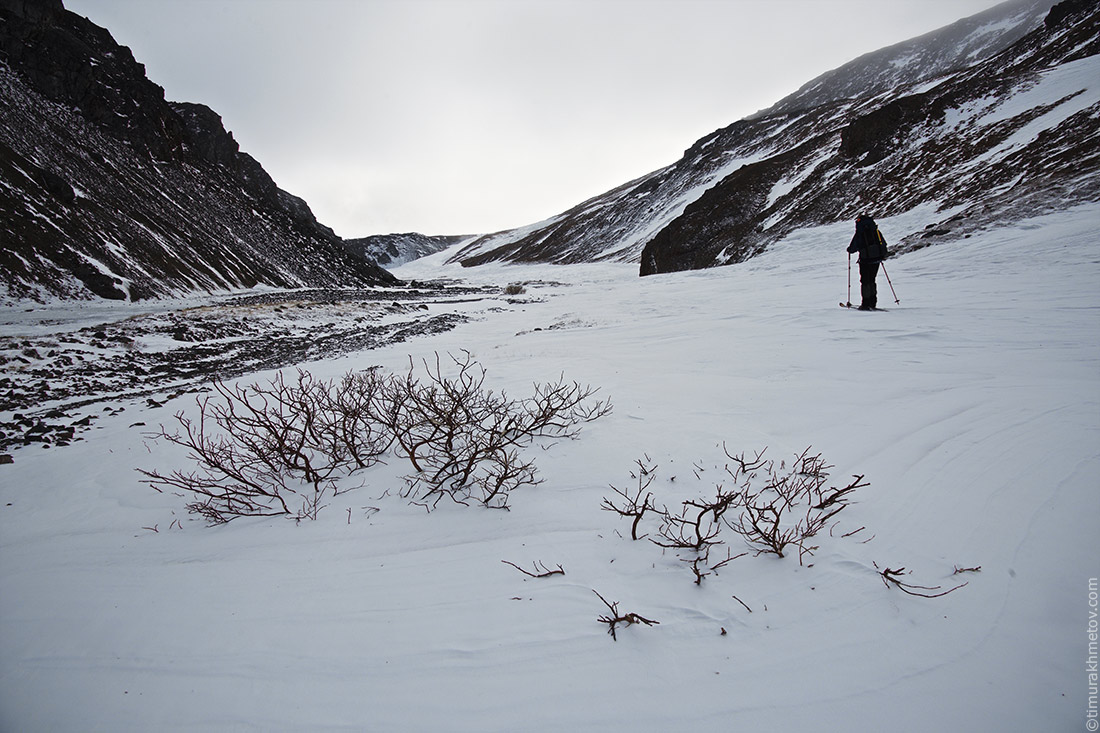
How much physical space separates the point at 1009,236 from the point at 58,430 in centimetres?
1663

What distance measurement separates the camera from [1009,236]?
9500 millimetres

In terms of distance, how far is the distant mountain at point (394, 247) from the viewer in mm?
118875

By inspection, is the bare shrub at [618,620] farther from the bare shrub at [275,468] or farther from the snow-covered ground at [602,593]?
the bare shrub at [275,468]

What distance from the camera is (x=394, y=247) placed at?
12750 cm

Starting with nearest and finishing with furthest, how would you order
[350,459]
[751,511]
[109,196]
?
[751,511] → [350,459] → [109,196]

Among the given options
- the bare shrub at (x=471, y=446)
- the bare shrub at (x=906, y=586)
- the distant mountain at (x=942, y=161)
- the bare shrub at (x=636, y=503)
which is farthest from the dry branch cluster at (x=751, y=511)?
the distant mountain at (x=942, y=161)

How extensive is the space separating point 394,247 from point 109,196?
116 metres

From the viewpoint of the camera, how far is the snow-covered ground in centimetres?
142

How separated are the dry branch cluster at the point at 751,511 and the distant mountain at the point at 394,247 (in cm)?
12164

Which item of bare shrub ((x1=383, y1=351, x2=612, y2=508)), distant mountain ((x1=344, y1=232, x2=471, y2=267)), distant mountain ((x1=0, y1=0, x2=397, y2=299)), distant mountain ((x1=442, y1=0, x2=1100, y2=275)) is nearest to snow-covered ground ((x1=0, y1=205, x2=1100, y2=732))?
bare shrub ((x1=383, y1=351, x2=612, y2=508))

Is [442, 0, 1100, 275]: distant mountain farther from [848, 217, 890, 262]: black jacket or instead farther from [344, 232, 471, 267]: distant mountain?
[344, 232, 471, 267]: distant mountain

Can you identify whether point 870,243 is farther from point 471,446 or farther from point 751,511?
point 471,446

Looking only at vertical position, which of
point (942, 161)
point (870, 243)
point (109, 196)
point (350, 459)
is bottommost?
point (350, 459)

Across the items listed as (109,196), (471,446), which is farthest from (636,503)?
(109,196)
